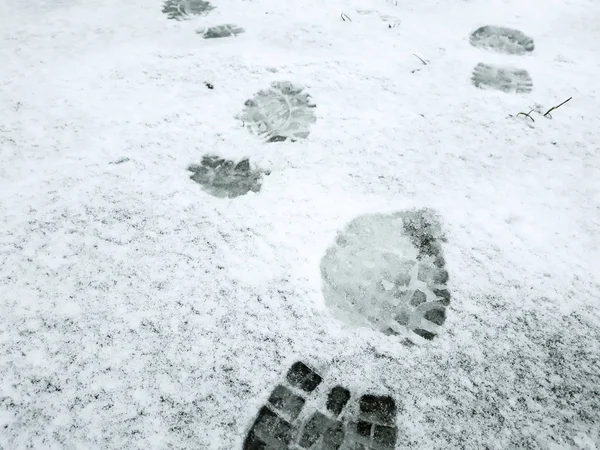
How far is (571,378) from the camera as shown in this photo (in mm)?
1124

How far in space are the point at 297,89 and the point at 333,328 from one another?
4.02 ft

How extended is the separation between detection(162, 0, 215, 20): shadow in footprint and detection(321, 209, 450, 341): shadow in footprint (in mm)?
1774

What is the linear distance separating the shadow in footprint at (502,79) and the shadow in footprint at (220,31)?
52.0 inches

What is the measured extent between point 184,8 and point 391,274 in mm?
2112

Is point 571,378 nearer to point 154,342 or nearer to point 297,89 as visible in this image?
point 154,342

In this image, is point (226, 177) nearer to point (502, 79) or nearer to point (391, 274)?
point (391, 274)

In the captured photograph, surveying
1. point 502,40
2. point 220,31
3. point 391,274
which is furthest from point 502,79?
point 220,31

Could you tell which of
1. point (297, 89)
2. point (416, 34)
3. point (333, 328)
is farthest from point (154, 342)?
point (416, 34)

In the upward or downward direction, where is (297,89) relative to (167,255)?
upward

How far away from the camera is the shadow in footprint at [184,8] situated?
2377mm

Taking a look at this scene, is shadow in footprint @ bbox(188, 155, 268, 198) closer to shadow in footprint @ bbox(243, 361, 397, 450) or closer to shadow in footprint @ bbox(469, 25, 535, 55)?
Answer: shadow in footprint @ bbox(243, 361, 397, 450)

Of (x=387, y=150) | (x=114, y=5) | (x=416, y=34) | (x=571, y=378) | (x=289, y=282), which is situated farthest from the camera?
(x=114, y=5)

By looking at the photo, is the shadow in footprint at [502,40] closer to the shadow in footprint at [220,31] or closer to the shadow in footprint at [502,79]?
the shadow in footprint at [502,79]

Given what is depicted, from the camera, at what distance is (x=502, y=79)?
199cm
